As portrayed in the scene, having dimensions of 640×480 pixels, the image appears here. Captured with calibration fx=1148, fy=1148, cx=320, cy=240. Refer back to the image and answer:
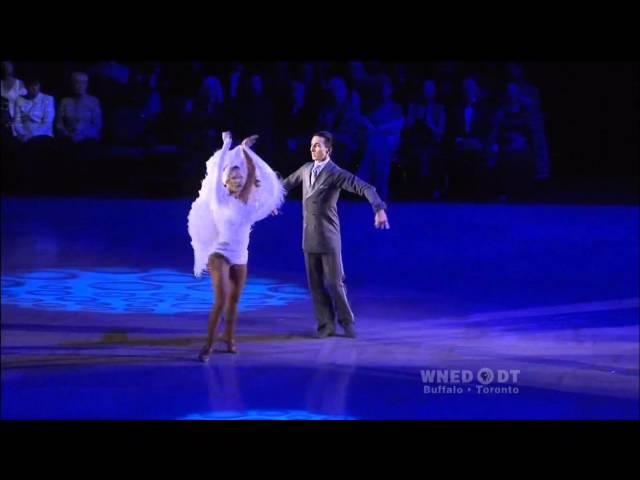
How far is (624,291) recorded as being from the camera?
25.0ft

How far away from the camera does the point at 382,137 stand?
275 inches

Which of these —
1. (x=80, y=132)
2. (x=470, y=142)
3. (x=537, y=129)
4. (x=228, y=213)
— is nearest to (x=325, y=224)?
(x=228, y=213)

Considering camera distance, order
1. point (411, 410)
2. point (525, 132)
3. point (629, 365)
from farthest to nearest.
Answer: point (525, 132) → point (629, 365) → point (411, 410)

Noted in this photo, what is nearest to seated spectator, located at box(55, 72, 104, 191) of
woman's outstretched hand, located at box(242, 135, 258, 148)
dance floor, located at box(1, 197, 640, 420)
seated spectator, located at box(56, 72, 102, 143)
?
seated spectator, located at box(56, 72, 102, 143)

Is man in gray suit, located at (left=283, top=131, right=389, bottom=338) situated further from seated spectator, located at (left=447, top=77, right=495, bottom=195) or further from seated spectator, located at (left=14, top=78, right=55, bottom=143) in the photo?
seated spectator, located at (left=14, top=78, right=55, bottom=143)

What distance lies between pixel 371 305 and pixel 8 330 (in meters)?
2.30

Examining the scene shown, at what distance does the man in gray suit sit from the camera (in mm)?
6664

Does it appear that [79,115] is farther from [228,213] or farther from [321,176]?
[321,176]

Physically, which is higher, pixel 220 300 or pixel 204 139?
pixel 204 139

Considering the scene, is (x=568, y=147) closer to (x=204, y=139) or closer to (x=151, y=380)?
(x=204, y=139)

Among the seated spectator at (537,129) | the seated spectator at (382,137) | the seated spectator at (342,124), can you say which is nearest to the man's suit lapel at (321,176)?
the seated spectator at (342,124)

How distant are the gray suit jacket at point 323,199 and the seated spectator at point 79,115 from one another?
144 centimetres

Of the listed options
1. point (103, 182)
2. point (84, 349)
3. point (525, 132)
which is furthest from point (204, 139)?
point (525, 132)

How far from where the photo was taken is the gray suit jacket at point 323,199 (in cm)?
666
